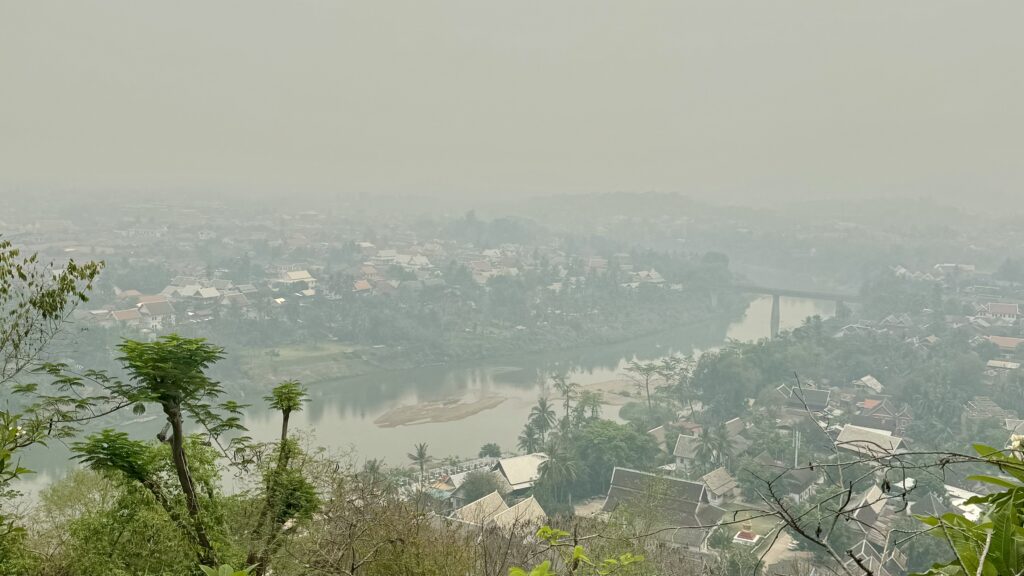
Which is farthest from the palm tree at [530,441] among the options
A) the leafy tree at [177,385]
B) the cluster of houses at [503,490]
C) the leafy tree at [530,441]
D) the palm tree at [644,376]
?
the leafy tree at [177,385]

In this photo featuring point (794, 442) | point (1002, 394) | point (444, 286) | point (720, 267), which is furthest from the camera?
point (720, 267)

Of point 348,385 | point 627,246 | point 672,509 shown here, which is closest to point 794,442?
point 672,509

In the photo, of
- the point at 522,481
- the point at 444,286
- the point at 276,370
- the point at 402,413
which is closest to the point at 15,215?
the point at 444,286

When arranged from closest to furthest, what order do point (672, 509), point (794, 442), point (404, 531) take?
point (404, 531)
point (672, 509)
point (794, 442)

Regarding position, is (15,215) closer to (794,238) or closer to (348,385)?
(348,385)

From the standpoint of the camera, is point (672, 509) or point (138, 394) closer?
point (138, 394)

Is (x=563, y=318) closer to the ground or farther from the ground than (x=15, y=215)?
closer to the ground
